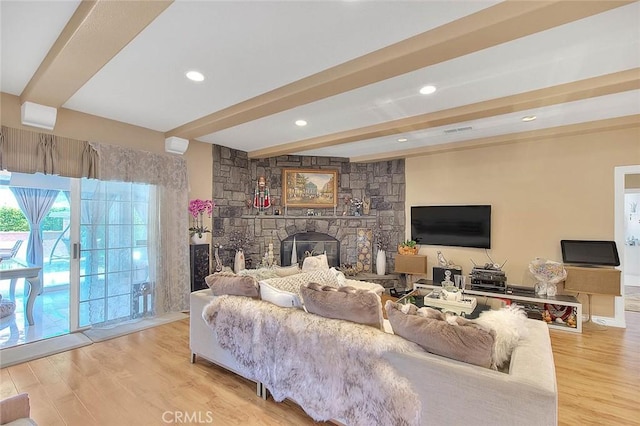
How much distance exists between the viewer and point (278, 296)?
2371mm

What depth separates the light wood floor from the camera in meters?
2.03

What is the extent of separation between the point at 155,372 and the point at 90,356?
0.85m

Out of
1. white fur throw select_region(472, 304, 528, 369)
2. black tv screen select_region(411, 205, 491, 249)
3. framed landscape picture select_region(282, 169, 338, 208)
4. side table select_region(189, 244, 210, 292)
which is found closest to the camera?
white fur throw select_region(472, 304, 528, 369)

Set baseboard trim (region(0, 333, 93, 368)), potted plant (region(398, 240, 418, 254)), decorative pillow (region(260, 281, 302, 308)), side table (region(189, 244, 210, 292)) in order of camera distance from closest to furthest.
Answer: decorative pillow (region(260, 281, 302, 308))
baseboard trim (region(0, 333, 93, 368))
side table (region(189, 244, 210, 292))
potted plant (region(398, 240, 418, 254))

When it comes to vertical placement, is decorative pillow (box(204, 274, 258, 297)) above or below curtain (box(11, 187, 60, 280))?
below

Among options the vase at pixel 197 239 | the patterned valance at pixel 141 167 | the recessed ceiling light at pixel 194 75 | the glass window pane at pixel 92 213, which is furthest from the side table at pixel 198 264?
the recessed ceiling light at pixel 194 75

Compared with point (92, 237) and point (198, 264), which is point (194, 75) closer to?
point (92, 237)

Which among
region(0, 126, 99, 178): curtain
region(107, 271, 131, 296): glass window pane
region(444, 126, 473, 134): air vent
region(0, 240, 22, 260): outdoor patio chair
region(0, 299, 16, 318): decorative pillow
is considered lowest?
region(0, 299, 16, 318): decorative pillow

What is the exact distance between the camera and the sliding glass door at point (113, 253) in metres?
3.53

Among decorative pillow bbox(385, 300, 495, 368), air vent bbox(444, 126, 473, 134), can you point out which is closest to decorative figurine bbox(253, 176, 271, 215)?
air vent bbox(444, 126, 473, 134)

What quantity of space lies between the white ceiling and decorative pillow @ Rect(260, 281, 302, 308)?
5.88 feet

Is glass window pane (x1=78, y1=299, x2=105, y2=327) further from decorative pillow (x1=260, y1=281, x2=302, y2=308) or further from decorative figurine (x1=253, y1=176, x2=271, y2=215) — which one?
decorative figurine (x1=253, y1=176, x2=271, y2=215)

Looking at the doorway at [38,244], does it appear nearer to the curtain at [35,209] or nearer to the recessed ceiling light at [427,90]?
the curtain at [35,209]

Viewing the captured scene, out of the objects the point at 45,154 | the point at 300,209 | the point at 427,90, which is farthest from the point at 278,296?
the point at 300,209
